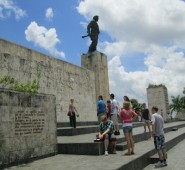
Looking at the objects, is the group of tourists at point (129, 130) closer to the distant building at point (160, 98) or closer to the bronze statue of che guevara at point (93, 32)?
the bronze statue of che guevara at point (93, 32)

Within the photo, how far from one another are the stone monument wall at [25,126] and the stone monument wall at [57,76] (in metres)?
4.18

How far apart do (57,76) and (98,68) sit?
15.9ft

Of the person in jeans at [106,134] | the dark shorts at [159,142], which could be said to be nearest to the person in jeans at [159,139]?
the dark shorts at [159,142]

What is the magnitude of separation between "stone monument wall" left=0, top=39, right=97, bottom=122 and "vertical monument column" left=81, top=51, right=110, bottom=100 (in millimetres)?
440

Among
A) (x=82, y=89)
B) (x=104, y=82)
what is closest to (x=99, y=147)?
(x=82, y=89)

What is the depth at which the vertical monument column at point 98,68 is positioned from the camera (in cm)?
2023

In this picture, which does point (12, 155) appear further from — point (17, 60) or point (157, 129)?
point (17, 60)

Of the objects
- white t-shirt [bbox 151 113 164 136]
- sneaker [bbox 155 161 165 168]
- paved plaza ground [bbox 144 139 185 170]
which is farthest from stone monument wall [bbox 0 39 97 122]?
sneaker [bbox 155 161 165 168]

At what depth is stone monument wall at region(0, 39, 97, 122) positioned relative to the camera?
41.1 ft

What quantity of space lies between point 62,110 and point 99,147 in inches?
313

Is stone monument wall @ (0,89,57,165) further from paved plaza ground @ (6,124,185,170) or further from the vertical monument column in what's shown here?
the vertical monument column

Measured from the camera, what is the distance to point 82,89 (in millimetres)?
18562

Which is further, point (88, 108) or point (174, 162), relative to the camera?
point (88, 108)

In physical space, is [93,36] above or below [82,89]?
above
